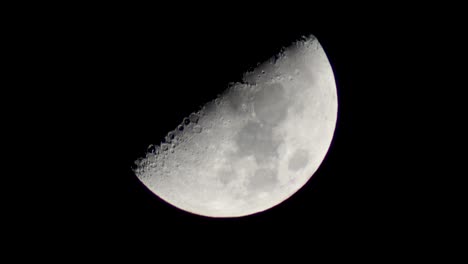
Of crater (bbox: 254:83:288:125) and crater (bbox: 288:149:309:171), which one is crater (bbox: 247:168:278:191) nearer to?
crater (bbox: 288:149:309:171)

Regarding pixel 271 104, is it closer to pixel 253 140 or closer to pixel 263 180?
pixel 253 140

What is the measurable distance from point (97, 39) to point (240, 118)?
1.17 metres

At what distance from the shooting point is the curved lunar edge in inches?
108

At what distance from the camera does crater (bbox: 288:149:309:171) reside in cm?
304

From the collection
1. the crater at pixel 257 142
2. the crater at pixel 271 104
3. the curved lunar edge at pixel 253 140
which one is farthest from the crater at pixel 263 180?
the crater at pixel 271 104

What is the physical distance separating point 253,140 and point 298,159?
53 cm

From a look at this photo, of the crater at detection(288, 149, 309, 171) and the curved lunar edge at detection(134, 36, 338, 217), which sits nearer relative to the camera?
the curved lunar edge at detection(134, 36, 338, 217)

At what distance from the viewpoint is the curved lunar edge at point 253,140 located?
8.98 ft

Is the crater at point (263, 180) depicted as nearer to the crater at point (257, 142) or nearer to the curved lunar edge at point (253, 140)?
the curved lunar edge at point (253, 140)

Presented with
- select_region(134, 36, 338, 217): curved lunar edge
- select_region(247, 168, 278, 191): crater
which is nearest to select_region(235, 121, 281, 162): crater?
select_region(134, 36, 338, 217): curved lunar edge

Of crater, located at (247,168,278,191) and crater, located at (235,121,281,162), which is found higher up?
crater, located at (235,121,281,162)

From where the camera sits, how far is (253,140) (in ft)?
9.16

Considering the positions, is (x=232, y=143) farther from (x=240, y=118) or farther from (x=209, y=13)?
(x=209, y=13)

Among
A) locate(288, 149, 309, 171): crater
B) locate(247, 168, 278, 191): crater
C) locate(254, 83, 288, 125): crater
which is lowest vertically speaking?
locate(247, 168, 278, 191): crater
